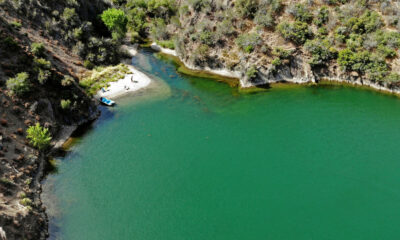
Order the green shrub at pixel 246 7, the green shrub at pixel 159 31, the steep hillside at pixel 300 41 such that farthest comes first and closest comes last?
the green shrub at pixel 159 31
the green shrub at pixel 246 7
the steep hillside at pixel 300 41

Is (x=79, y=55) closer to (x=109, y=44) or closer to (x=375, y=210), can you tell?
(x=109, y=44)

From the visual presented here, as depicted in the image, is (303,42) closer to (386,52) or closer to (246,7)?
(246,7)

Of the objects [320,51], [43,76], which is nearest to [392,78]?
[320,51]

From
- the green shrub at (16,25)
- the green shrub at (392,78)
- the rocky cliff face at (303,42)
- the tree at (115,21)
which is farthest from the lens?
the tree at (115,21)

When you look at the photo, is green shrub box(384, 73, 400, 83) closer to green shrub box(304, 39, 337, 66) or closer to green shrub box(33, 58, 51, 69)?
green shrub box(304, 39, 337, 66)

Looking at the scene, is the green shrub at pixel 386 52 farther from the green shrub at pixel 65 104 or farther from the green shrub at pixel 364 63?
the green shrub at pixel 65 104

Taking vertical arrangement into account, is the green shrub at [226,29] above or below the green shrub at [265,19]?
below

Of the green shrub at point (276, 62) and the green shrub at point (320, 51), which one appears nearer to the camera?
the green shrub at point (276, 62)

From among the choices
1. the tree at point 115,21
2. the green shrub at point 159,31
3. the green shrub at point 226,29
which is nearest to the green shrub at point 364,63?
the green shrub at point 226,29
